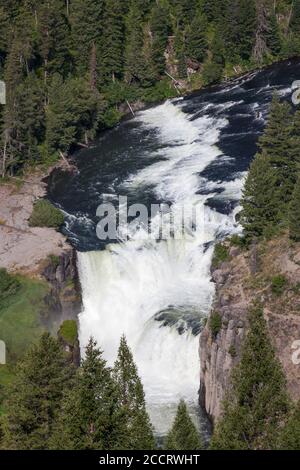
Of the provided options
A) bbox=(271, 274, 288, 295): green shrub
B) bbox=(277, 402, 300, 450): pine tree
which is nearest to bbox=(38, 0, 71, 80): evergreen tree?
bbox=(271, 274, 288, 295): green shrub

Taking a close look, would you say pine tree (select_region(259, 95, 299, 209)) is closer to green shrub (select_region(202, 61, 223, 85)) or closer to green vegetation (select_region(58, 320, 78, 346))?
green vegetation (select_region(58, 320, 78, 346))

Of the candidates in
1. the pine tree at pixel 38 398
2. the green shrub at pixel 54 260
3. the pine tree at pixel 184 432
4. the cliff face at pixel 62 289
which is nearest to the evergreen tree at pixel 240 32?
the cliff face at pixel 62 289

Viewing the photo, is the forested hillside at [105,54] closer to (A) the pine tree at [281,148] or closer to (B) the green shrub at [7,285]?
(B) the green shrub at [7,285]

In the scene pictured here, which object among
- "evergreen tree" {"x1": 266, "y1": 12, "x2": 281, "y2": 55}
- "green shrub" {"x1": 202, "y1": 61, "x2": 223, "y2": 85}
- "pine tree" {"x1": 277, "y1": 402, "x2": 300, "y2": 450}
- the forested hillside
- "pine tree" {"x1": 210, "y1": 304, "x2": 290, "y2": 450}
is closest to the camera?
"pine tree" {"x1": 277, "y1": 402, "x2": 300, "y2": 450}

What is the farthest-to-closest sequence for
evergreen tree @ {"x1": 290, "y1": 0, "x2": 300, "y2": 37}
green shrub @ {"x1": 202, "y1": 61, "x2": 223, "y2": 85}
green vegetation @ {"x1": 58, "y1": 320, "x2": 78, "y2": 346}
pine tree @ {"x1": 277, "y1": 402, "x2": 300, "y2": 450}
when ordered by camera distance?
evergreen tree @ {"x1": 290, "y1": 0, "x2": 300, "y2": 37}, green shrub @ {"x1": 202, "y1": 61, "x2": 223, "y2": 85}, green vegetation @ {"x1": 58, "y1": 320, "x2": 78, "y2": 346}, pine tree @ {"x1": 277, "y1": 402, "x2": 300, "y2": 450}

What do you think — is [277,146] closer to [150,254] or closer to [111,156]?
[150,254]

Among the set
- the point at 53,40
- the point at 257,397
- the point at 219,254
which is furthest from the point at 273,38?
the point at 257,397

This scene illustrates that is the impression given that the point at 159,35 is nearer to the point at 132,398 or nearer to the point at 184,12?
the point at 184,12
